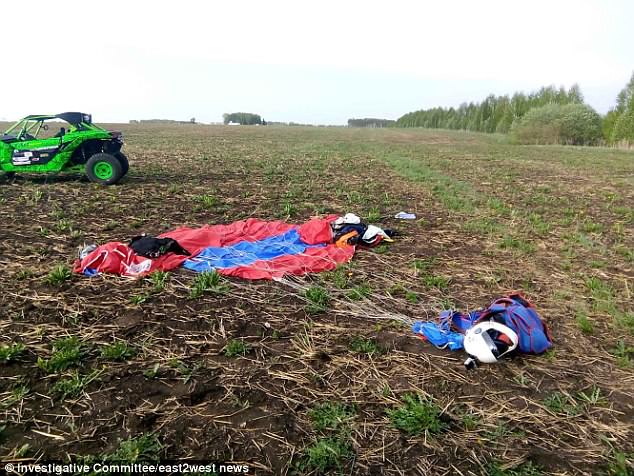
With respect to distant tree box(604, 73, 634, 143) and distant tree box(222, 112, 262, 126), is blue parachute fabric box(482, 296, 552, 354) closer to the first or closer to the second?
distant tree box(604, 73, 634, 143)

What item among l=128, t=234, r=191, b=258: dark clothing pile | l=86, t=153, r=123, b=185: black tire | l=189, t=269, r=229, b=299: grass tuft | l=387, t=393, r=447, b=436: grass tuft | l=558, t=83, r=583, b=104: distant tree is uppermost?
l=558, t=83, r=583, b=104: distant tree

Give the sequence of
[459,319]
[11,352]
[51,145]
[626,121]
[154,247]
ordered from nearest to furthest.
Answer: [11,352] < [459,319] < [154,247] < [51,145] < [626,121]

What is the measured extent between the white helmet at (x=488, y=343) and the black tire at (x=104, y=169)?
9.20 m

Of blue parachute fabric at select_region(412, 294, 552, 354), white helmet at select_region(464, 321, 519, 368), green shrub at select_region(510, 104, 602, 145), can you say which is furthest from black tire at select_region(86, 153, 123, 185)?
green shrub at select_region(510, 104, 602, 145)

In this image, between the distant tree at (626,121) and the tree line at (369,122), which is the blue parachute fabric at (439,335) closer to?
the distant tree at (626,121)

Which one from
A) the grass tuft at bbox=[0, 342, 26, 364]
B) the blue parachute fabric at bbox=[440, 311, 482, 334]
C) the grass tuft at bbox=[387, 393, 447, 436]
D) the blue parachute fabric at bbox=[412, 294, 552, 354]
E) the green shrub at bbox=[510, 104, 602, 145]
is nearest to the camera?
the grass tuft at bbox=[387, 393, 447, 436]

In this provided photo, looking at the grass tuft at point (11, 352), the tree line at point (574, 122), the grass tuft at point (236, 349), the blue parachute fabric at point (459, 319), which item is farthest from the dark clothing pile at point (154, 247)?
the tree line at point (574, 122)

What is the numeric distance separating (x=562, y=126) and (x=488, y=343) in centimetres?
4223

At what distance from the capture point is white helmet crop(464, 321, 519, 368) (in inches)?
126

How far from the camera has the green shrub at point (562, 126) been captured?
37375 mm

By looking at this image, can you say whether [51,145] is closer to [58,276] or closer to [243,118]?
[58,276]

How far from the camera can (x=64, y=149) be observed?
9.45 m

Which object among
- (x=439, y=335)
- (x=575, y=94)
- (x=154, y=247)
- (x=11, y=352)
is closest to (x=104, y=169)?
(x=154, y=247)

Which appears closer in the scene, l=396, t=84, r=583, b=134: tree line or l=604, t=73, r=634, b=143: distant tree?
l=604, t=73, r=634, b=143: distant tree
